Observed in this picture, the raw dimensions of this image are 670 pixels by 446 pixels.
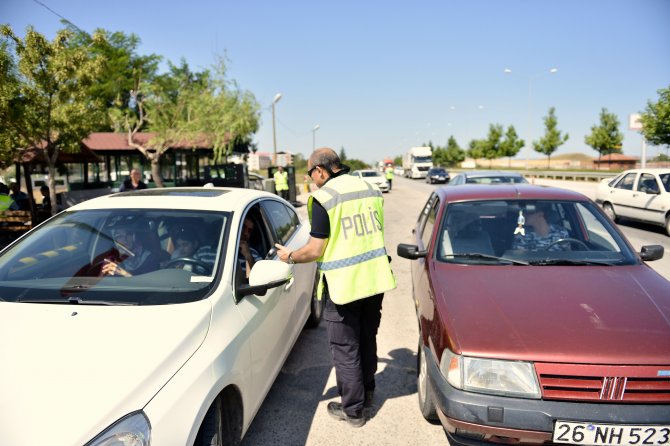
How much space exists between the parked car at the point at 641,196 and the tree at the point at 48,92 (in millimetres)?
13712

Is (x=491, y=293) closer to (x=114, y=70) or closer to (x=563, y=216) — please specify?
(x=563, y=216)

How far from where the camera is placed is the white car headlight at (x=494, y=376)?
2.28m

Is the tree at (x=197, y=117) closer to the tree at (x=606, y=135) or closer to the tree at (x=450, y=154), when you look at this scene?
the tree at (x=606, y=135)

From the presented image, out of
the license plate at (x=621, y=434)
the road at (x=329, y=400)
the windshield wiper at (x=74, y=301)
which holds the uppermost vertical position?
the windshield wiper at (x=74, y=301)

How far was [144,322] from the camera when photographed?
219cm

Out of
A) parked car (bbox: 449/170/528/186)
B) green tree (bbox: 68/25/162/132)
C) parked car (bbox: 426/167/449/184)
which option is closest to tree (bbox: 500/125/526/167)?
parked car (bbox: 426/167/449/184)

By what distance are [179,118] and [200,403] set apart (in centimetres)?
2363

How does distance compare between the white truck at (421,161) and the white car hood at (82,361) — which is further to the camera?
the white truck at (421,161)

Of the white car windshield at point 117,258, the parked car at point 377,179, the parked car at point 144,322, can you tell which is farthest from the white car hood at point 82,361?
the parked car at point 377,179

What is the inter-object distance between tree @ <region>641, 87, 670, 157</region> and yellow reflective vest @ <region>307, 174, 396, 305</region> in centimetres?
2371

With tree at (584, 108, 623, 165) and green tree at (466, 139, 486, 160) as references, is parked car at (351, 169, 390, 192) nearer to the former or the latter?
tree at (584, 108, 623, 165)

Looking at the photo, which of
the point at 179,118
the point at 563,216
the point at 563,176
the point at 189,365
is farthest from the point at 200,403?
the point at 563,176

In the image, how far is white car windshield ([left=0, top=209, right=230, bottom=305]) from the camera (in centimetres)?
249

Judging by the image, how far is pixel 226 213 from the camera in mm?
3055
